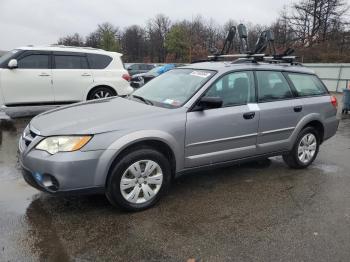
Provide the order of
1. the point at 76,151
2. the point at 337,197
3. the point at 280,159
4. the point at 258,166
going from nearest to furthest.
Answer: the point at 76,151 < the point at 337,197 < the point at 258,166 < the point at 280,159

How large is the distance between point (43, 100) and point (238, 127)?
5.80m

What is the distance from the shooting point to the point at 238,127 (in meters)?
4.32

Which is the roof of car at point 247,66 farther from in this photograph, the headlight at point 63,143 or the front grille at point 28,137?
the front grille at point 28,137

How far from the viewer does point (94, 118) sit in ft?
11.9

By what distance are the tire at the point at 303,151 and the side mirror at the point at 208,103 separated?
5.86ft

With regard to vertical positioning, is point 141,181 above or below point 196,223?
above

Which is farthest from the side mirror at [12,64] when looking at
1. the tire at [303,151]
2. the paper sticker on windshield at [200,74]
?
the tire at [303,151]

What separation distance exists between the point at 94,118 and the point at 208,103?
131 cm

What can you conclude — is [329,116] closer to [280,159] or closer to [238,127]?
[280,159]

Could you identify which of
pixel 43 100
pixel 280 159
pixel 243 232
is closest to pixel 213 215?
pixel 243 232

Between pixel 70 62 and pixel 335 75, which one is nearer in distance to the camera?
pixel 70 62

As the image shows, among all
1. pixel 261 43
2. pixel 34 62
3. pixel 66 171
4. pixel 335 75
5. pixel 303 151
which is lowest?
pixel 303 151

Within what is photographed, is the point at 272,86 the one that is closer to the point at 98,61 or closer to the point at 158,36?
the point at 98,61

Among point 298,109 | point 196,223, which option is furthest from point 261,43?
point 196,223
